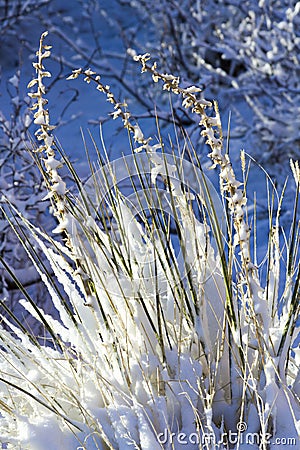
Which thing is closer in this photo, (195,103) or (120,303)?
(195,103)

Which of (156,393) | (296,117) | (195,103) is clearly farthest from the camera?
(296,117)

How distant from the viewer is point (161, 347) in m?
1.03

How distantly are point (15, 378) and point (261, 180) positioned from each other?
2.59m

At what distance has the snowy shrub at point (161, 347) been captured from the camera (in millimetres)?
938

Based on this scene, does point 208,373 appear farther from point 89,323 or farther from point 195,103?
point 195,103

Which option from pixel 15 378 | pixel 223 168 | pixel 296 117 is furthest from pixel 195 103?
pixel 296 117

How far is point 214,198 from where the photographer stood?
119 centimetres

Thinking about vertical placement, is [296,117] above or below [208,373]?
above
